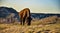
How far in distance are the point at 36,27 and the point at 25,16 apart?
0.97 ft

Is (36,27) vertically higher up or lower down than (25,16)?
lower down

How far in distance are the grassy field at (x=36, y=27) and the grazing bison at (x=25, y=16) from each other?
0.08 meters

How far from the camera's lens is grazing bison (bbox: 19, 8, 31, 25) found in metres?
2.67

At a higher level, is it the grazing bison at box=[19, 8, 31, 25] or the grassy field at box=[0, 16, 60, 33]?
the grazing bison at box=[19, 8, 31, 25]

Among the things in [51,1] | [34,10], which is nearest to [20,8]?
[34,10]

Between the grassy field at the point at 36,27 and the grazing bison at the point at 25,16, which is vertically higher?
the grazing bison at the point at 25,16

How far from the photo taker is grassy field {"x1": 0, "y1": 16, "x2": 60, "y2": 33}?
2.57 meters

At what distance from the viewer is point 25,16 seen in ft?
8.86

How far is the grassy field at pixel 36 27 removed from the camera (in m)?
2.57

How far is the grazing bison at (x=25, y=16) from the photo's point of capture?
2673mm

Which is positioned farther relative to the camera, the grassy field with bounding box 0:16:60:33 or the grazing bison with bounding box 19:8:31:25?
the grazing bison with bounding box 19:8:31:25

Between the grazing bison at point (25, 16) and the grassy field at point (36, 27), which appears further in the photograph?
the grazing bison at point (25, 16)

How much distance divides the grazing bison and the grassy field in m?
0.08

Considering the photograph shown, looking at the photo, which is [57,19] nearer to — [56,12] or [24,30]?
[56,12]
